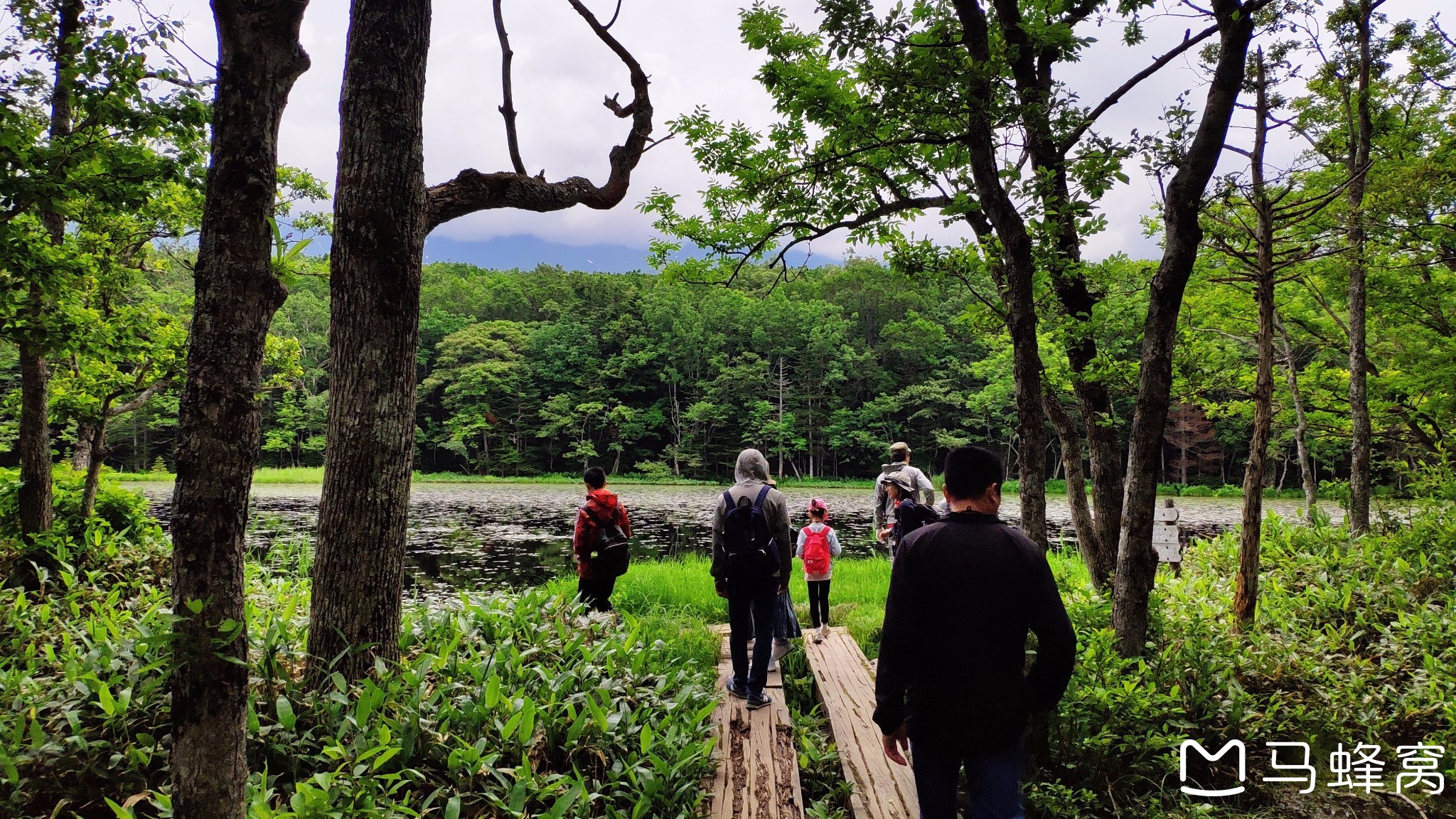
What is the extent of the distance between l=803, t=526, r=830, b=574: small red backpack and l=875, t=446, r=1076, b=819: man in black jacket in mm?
4101

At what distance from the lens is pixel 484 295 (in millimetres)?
57094

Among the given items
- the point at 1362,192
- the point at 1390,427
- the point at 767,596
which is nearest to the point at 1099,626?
the point at 767,596

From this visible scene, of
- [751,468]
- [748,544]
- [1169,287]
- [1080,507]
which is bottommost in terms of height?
[748,544]

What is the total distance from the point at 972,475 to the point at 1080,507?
4677mm

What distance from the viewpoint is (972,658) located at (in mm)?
2225

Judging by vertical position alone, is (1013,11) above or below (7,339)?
above

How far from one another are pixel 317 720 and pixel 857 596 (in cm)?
684

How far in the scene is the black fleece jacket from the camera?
2.22m

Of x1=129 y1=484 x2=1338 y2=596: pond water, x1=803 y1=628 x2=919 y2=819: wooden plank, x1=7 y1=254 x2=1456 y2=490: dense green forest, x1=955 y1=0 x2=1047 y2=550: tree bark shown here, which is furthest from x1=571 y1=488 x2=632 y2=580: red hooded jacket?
x1=7 y1=254 x2=1456 y2=490: dense green forest

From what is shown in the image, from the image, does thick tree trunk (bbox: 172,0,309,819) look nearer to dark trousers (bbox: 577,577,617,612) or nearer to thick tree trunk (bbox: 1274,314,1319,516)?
dark trousers (bbox: 577,577,617,612)

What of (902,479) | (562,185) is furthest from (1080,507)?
(562,185)

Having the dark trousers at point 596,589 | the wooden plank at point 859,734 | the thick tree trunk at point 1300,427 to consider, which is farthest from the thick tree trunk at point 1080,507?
the dark trousers at point 596,589

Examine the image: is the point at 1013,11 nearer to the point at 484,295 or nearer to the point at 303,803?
the point at 303,803

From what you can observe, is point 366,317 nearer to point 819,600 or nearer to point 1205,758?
point 819,600
